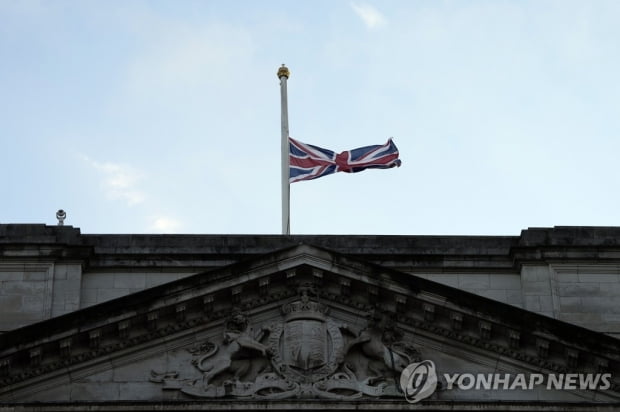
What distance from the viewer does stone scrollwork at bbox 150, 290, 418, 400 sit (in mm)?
39344

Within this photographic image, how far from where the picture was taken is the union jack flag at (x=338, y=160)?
1887 inches

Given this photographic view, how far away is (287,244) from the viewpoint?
145ft

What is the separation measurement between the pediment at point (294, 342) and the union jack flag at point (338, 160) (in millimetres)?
7638

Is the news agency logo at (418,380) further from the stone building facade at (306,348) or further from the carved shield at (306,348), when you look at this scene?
the carved shield at (306,348)

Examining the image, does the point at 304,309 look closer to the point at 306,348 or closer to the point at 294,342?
the point at 294,342

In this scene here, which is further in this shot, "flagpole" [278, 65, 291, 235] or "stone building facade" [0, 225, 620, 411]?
Answer: "flagpole" [278, 65, 291, 235]

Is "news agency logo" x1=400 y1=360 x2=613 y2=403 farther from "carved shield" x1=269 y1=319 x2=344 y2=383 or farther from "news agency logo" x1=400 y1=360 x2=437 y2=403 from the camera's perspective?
"carved shield" x1=269 y1=319 x2=344 y2=383

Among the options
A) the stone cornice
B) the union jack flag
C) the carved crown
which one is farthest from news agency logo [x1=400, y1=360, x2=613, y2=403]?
the union jack flag

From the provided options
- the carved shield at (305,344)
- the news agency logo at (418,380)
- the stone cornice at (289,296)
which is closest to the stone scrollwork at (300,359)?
the carved shield at (305,344)

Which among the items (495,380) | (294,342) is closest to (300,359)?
(294,342)

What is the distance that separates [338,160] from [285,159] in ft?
4.55

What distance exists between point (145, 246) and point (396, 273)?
6894 millimetres

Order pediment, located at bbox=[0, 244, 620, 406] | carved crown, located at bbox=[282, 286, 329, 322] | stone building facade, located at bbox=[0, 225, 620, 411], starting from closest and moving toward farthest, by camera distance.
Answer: stone building facade, located at bbox=[0, 225, 620, 411] → pediment, located at bbox=[0, 244, 620, 406] → carved crown, located at bbox=[282, 286, 329, 322]

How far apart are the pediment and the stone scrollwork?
21 millimetres
